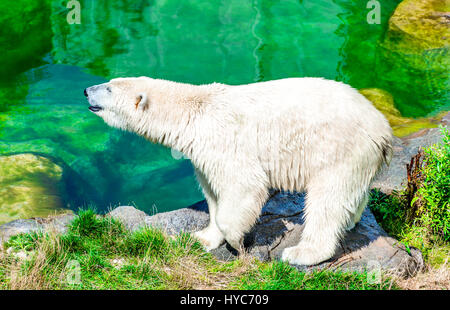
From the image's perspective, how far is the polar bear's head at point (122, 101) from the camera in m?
4.63

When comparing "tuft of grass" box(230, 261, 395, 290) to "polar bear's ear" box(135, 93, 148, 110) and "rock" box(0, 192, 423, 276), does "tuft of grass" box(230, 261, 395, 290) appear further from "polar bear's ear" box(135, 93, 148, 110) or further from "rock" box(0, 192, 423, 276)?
"polar bear's ear" box(135, 93, 148, 110)

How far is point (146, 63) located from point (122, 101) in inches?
283

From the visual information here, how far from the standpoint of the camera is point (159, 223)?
5.32m

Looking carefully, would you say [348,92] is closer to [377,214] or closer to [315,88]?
[315,88]

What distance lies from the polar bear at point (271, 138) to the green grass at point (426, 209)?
3.07 ft

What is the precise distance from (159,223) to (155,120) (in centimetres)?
128

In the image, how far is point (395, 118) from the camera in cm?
873

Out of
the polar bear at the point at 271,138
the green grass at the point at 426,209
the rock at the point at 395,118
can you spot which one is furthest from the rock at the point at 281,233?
the rock at the point at 395,118

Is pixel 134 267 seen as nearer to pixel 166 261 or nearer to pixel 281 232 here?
pixel 166 261

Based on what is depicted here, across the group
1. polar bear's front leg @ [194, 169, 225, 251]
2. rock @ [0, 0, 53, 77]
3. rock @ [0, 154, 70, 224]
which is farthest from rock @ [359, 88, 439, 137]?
rock @ [0, 0, 53, 77]

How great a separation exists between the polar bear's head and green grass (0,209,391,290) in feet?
3.63

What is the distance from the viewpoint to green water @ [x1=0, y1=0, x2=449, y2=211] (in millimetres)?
8516

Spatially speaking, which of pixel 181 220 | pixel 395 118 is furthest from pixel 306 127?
pixel 395 118

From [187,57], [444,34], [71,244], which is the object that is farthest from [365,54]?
[71,244]
